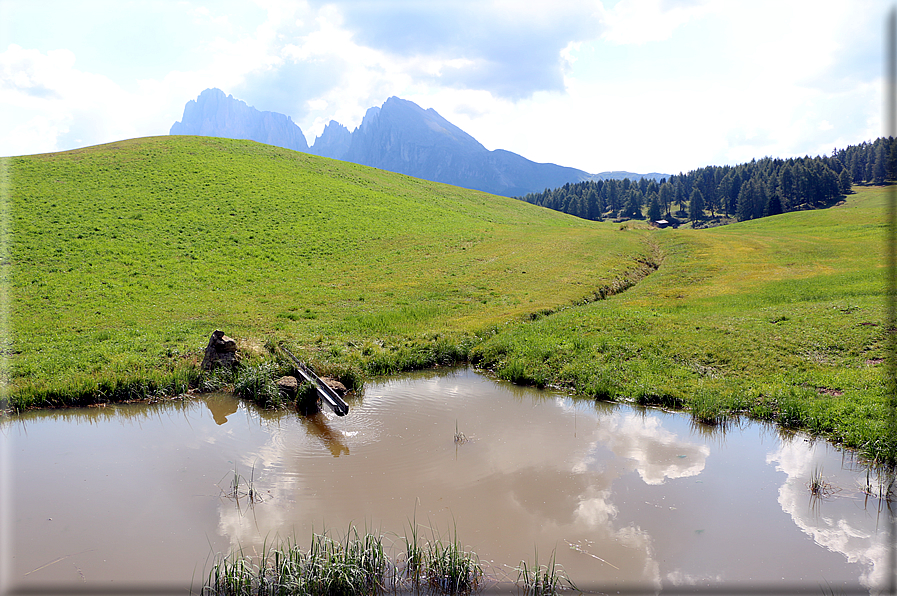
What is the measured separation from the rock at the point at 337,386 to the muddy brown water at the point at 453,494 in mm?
1327

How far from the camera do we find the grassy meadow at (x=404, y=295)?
54.6ft

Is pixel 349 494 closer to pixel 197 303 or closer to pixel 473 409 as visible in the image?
pixel 473 409

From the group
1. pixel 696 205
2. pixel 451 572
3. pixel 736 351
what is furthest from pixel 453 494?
pixel 696 205

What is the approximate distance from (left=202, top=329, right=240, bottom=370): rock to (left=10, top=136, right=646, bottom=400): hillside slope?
6.79 feet

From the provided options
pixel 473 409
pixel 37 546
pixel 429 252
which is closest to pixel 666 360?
pixel 473 409

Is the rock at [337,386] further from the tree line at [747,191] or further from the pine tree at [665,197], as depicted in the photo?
the pine tree at [665,197]

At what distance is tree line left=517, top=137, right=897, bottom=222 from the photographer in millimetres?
139875

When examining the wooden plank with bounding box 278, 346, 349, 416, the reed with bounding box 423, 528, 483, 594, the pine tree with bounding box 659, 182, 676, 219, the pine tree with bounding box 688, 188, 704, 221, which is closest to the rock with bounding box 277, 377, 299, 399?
the wooden plank with bounding box 278, 346, 349, 416

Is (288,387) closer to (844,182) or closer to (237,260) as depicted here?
(237,260)

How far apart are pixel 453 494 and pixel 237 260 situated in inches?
1338

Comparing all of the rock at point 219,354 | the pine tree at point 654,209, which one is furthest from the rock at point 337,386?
the pine tree at point 654,209

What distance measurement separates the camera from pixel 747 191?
14538 cm

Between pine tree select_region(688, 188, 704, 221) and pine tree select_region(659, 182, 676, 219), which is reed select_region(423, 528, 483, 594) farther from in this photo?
pine tree select_region(688, 188, 704, 221)

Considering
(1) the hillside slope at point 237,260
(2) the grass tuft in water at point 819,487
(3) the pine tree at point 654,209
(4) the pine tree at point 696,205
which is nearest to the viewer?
(2) the grass tuft in water at point 819,487
